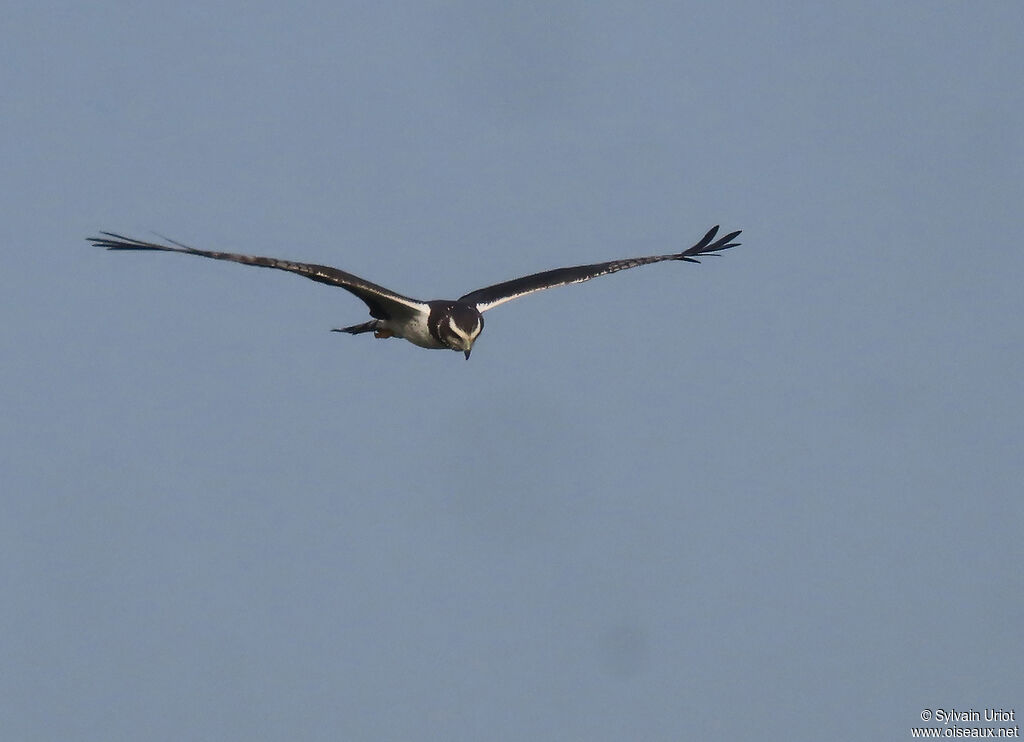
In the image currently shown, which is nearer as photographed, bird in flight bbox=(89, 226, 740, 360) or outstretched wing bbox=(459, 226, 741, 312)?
bird in flight bbox=(89, 226, 740, 360)

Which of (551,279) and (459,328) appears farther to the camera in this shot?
(551,279)

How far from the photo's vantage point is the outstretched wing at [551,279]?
34.6 metres

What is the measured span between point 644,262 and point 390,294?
792cm

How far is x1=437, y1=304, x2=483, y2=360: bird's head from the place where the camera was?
106ft

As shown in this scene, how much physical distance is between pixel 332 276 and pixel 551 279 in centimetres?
714

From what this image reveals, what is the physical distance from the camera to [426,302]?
108 ft

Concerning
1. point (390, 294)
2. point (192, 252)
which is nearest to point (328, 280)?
point (390, 294)

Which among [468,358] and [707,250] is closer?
[468,358]

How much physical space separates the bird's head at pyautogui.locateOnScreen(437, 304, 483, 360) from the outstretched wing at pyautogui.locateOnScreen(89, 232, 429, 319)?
54 centimetres

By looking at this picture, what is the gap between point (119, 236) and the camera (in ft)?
89.0

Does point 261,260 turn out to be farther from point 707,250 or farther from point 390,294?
point 707,250

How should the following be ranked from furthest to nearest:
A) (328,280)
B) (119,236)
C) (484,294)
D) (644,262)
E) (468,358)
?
(644,262) < (484,294) < (468,358) < (328,280) < (119,236)

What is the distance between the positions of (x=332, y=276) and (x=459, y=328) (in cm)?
339

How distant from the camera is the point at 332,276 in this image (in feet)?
97.9
